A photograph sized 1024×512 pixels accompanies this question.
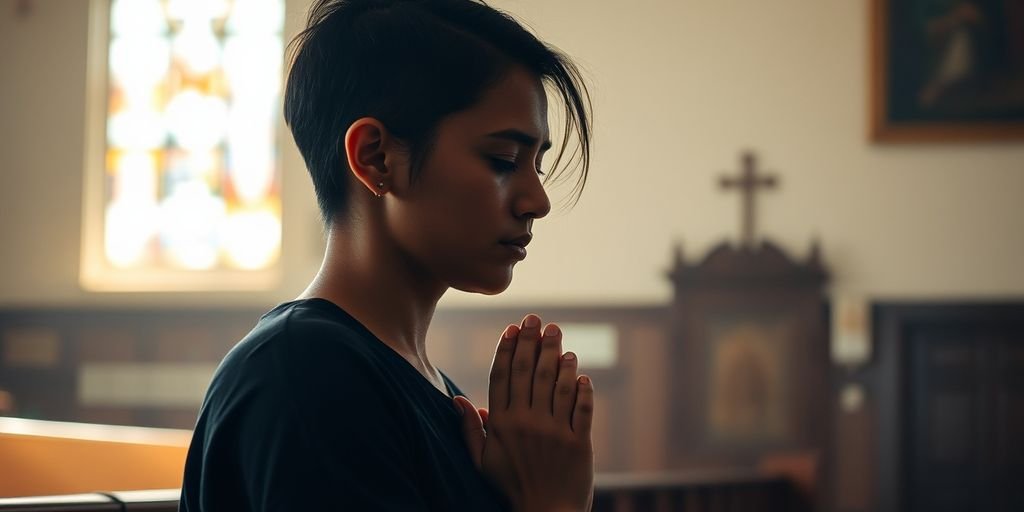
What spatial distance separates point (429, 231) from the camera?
1.19 meters

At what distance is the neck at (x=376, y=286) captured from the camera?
1.21 metres

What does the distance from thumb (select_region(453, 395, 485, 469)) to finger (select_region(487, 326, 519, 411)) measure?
33 mm

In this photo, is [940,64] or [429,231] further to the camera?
[940,64]

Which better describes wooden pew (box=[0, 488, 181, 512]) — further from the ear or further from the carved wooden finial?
the carved wooden finial

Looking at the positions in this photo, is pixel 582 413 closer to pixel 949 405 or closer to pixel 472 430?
pixel 472 430

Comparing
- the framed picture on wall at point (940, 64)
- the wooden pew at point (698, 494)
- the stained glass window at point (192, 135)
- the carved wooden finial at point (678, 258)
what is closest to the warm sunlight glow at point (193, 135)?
the stained glass window at point (192, 135)

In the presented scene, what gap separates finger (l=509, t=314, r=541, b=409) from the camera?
1243 millimetres

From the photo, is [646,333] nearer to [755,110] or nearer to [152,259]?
[755,110]

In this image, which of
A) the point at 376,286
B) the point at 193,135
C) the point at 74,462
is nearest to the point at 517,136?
the point at 376,286

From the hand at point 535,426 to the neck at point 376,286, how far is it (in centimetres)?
8

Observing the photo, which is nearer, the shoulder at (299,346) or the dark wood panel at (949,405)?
the shoulder at (299,346)

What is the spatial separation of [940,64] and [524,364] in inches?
297

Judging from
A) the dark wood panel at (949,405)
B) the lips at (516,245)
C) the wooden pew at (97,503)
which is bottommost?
the dark wood panel at (949,405)

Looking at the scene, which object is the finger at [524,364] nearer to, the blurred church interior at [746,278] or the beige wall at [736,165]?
the blurred church interior at [746,278]
